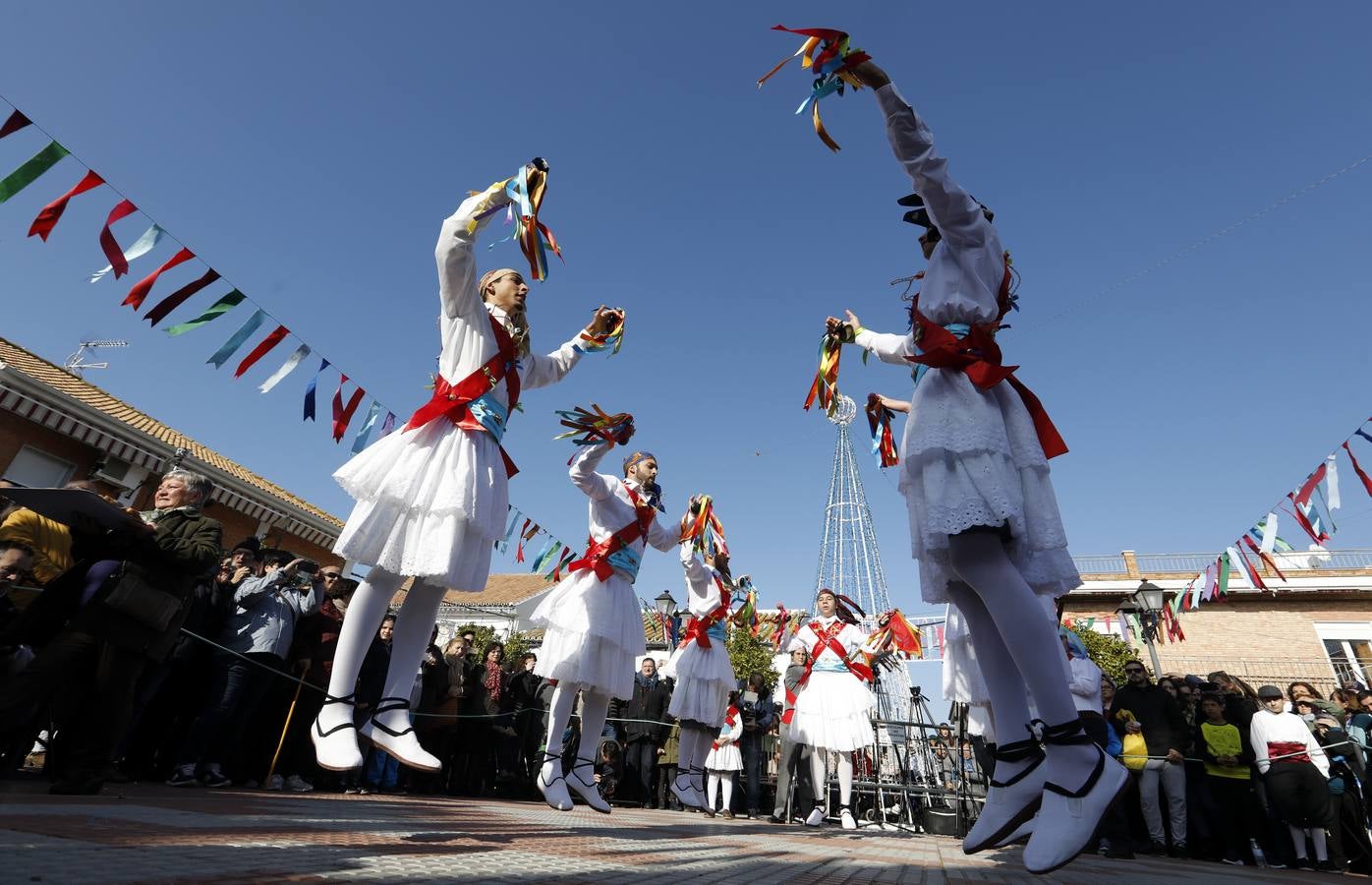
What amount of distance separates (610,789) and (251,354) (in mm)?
7216

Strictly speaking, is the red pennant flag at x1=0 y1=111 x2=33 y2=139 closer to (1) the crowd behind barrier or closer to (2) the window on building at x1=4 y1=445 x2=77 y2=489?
(1) the crowd behind barrier

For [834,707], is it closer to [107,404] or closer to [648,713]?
[648,713]

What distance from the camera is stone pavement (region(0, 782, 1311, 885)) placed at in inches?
48.3

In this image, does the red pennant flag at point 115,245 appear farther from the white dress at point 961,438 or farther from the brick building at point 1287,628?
the brick building at point 1287,628

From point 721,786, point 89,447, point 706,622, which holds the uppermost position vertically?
point 89,447

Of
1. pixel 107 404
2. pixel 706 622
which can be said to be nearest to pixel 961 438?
pixel 706 622

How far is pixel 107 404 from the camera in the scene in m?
18.9

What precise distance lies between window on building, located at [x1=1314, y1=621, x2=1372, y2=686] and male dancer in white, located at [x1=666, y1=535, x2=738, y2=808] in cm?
2613

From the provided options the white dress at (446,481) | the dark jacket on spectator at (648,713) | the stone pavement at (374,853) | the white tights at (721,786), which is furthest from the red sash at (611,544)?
the dark jacket on spectator at (648,713)

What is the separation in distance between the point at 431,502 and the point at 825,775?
611cm

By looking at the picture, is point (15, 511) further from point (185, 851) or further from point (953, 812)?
point (953, 812)

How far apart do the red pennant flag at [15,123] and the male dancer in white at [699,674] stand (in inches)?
250

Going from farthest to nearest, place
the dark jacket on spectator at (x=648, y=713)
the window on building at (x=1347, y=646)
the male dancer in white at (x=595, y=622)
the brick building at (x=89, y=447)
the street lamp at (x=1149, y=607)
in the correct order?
the window on building at (x=1347, y=646)
the brick building at (x=89, y=447)
the street lamp at (x=1149, y=607)
the dark jacket on spectator at (x=648, y=713)
the male dancer in white at (x=595, y=622)

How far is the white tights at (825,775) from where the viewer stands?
23.9 ft
